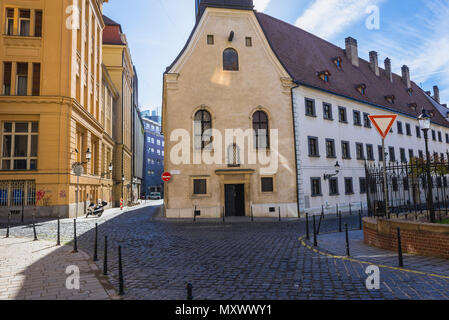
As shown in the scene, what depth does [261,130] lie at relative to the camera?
2288cm

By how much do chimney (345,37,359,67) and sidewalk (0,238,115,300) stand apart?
3594cm

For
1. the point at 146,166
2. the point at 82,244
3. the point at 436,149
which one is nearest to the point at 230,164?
the point at 82,244

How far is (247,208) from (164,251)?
13131mm

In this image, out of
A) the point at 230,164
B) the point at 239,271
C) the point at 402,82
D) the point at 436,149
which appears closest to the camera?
the point at 239,271

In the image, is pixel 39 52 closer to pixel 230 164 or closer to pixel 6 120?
pixel 6 120

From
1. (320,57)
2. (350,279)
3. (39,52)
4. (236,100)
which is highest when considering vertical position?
(320,57)

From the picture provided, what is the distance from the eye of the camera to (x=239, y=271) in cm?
684

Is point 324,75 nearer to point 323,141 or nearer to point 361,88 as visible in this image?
point 361,88

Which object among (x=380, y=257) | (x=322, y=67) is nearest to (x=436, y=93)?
(x=322, y=67)

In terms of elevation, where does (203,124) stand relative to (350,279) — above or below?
above

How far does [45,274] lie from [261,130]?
18.1 metres

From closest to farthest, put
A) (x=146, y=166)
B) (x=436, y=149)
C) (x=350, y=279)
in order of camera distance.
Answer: (x=350, y=279) → (x=436, y=149) → (x=146, y=166)

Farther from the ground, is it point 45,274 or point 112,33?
point 112,33

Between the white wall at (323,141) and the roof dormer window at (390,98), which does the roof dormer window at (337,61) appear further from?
the roof dormer window at (390,98)
